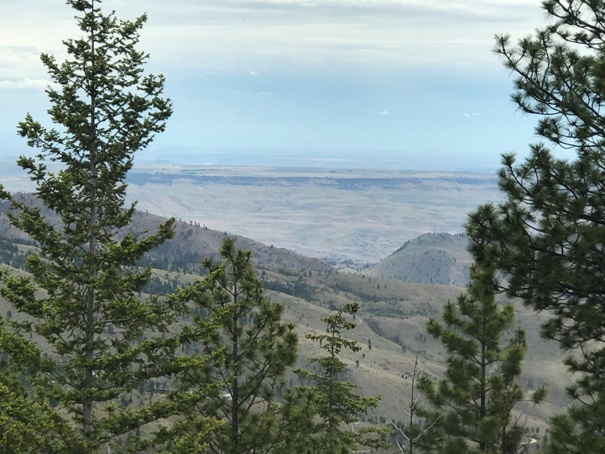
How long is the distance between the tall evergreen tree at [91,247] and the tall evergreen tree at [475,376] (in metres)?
11.8

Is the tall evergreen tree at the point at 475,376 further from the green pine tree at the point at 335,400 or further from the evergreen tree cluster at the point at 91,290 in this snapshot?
the evergreen tree cluster at the point at 91,290

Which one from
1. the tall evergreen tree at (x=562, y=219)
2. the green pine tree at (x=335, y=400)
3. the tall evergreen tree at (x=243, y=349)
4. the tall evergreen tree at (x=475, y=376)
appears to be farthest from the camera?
the green pine tree at (x=335, y=400)

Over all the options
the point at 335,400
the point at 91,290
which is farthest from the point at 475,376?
the point at 91,290

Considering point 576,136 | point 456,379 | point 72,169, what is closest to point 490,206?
point 576,136

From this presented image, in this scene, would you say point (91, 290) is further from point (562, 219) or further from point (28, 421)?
point (562, 219)

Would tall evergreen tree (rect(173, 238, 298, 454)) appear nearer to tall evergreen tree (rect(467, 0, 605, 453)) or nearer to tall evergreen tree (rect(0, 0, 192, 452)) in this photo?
tall evergreen tree (rect(0, 0, 192, 452))

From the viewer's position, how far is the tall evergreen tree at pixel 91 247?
19516 mm

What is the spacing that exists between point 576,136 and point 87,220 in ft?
48.5

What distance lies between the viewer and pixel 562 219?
1733 cm

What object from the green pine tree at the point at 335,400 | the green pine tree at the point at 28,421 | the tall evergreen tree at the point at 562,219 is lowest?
the green pine tree at the point at 335,400

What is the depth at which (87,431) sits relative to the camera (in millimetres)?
19734

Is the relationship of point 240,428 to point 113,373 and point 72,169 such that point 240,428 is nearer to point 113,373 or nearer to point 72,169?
point 113,373

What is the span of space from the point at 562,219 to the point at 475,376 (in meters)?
10.9

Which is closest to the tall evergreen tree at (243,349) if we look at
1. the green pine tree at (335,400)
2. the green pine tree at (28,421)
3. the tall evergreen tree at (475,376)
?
the green pine tree at (335,400)
